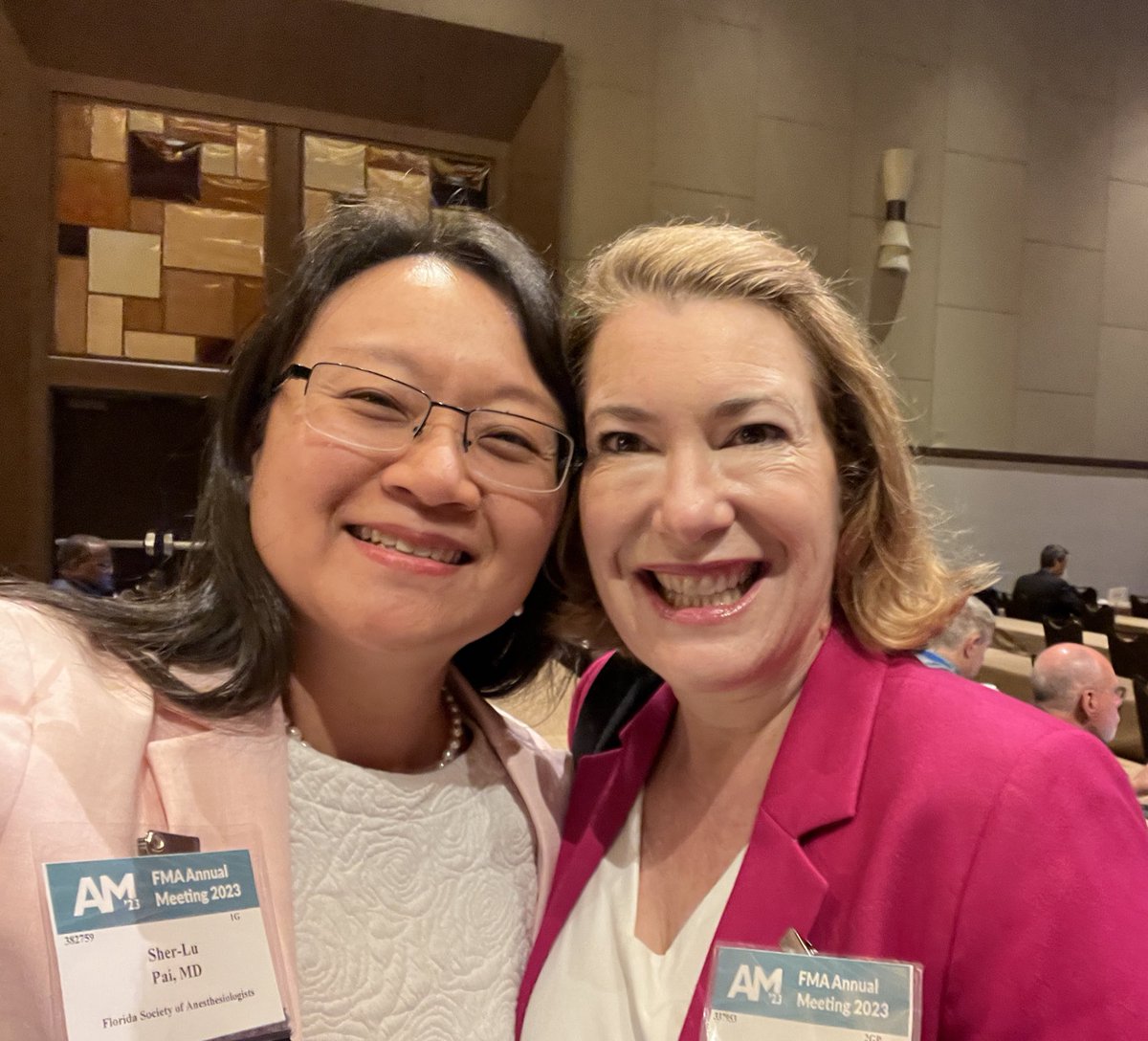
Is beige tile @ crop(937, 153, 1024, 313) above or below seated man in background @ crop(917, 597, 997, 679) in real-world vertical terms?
above

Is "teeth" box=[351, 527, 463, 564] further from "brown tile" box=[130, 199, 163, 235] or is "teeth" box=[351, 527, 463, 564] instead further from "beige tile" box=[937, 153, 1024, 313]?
"beige tile" box=[937, 153, 1024, 313]

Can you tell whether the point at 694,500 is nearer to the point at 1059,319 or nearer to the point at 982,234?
the point at 982,234

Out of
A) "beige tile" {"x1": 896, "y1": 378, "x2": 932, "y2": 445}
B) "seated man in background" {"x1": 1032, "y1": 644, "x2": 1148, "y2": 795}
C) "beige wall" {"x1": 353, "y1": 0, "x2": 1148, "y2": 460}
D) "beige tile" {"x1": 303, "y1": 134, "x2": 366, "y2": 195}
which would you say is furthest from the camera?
"beige tile" {"x1": 896, "y1": 378, "x2": 932, "y2": 445}

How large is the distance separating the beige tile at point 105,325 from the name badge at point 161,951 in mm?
6071

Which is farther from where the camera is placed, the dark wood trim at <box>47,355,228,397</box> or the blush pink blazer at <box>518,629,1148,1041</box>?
the dark wood trim at <box>47,355,228,397</box>

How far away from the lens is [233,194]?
21.3 ft

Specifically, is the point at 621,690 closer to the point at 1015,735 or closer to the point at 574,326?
the point at 574,326

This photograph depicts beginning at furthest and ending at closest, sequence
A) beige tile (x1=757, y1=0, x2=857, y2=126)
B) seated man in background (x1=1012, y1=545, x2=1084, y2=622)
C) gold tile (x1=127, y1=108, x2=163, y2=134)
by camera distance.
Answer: seated man in background (x1=1012, y1=545, x2=1084, y2=622) → beige tile (x1=757, y1=0, x2=857, y2=126) → gold tile (x1=127, y1=108, x2=163, y2=134)

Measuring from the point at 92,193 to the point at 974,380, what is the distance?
7429 mm

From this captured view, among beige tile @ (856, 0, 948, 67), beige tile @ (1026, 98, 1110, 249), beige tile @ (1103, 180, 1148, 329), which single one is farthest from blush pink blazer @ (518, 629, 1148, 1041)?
beige tile @ (1103, 180, 1148, 329)

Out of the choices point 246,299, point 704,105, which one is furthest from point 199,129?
point 704,105

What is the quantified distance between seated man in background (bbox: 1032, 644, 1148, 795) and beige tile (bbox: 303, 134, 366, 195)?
529cm

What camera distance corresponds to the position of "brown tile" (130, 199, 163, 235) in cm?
632

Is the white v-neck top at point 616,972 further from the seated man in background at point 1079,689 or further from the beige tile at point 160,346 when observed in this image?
the beige tile at point 160,346
